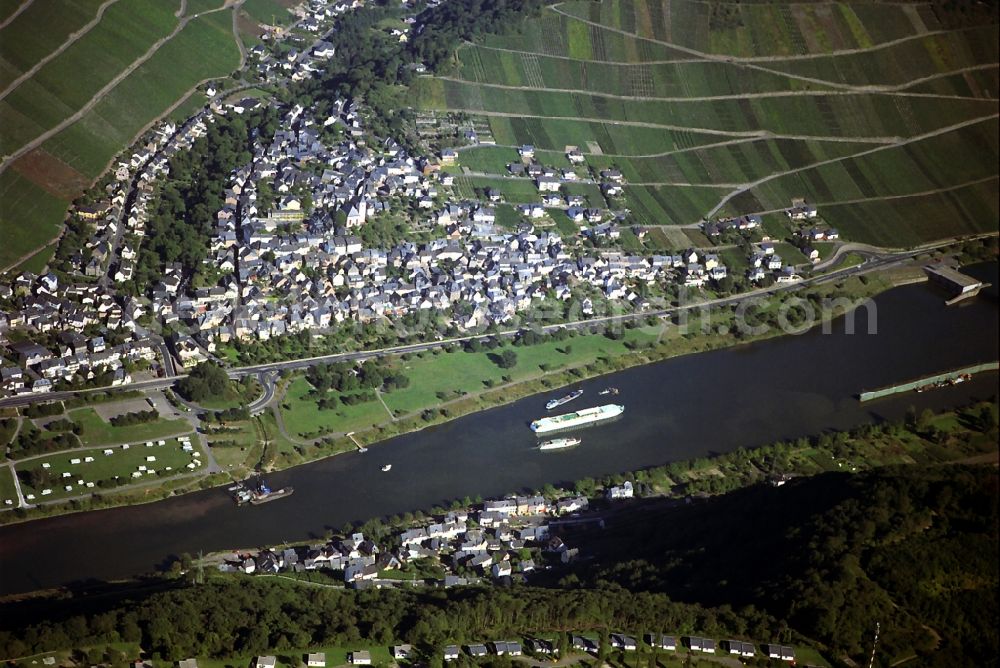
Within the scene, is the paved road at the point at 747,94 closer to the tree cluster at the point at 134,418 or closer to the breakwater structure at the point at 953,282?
the breakwater structure at the point at 953,282

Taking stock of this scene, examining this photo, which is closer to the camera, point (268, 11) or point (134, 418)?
point (134, 418)

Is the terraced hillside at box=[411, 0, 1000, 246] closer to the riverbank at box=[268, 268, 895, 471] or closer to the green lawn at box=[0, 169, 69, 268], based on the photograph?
the riverbank at box=[268, 268, 895, 471]

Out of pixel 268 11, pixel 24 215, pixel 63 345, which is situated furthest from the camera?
pixel 268 11

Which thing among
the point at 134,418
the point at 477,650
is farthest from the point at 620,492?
the point at 134,418

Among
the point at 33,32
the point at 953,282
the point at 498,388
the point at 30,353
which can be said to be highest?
the point at 33,32

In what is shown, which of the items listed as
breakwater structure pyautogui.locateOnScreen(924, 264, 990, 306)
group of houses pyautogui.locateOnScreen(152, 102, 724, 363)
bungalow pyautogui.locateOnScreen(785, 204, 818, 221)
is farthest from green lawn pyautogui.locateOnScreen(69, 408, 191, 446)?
bungalow pyautogui.locateOnScreen(785, 204, 818, 221)

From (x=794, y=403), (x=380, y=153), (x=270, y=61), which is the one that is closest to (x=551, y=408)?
(x=794, y=403)

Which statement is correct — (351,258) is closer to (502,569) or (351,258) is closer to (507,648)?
(502,569)
